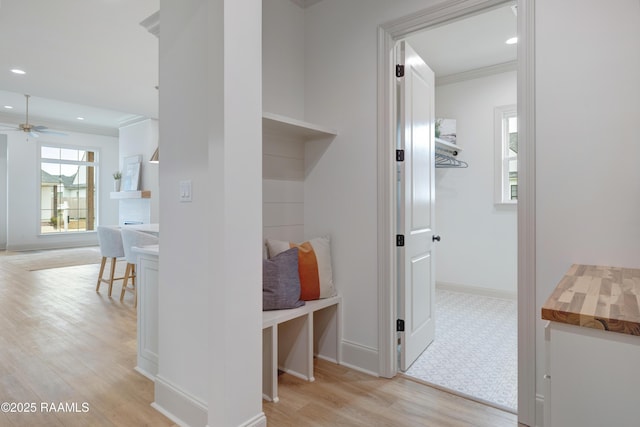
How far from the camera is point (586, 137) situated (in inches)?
65.3

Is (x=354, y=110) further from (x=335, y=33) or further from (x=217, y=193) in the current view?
(x=217, y=193)

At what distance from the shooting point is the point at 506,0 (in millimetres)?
1921

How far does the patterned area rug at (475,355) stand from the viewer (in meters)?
2.18

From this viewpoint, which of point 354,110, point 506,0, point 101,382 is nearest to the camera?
point 506,0

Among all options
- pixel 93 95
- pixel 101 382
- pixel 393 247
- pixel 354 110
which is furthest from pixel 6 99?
pixel 393 247

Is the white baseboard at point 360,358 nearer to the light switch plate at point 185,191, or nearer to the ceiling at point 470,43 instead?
the light switch plate at point 185,191

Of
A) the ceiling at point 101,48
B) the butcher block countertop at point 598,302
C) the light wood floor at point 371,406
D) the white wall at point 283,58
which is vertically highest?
the ceiling at point 101,48

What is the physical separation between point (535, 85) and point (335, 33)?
1.42 m

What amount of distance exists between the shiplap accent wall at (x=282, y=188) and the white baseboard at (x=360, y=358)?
2.88 ft

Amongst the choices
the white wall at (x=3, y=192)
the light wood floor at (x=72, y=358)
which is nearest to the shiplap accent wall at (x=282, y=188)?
the light wood floor at (x=72, y=358)

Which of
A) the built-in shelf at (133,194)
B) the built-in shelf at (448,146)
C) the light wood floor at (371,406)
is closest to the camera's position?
the light wood floor at (371,406)

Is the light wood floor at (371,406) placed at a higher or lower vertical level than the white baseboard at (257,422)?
lower

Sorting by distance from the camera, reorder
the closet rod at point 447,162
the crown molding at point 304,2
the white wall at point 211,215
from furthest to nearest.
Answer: the closet rod at point 447,162 → the crown molding at point 304,2 → the white wall at point 211,215

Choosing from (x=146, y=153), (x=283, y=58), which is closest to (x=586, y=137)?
(x=283, y=58)
